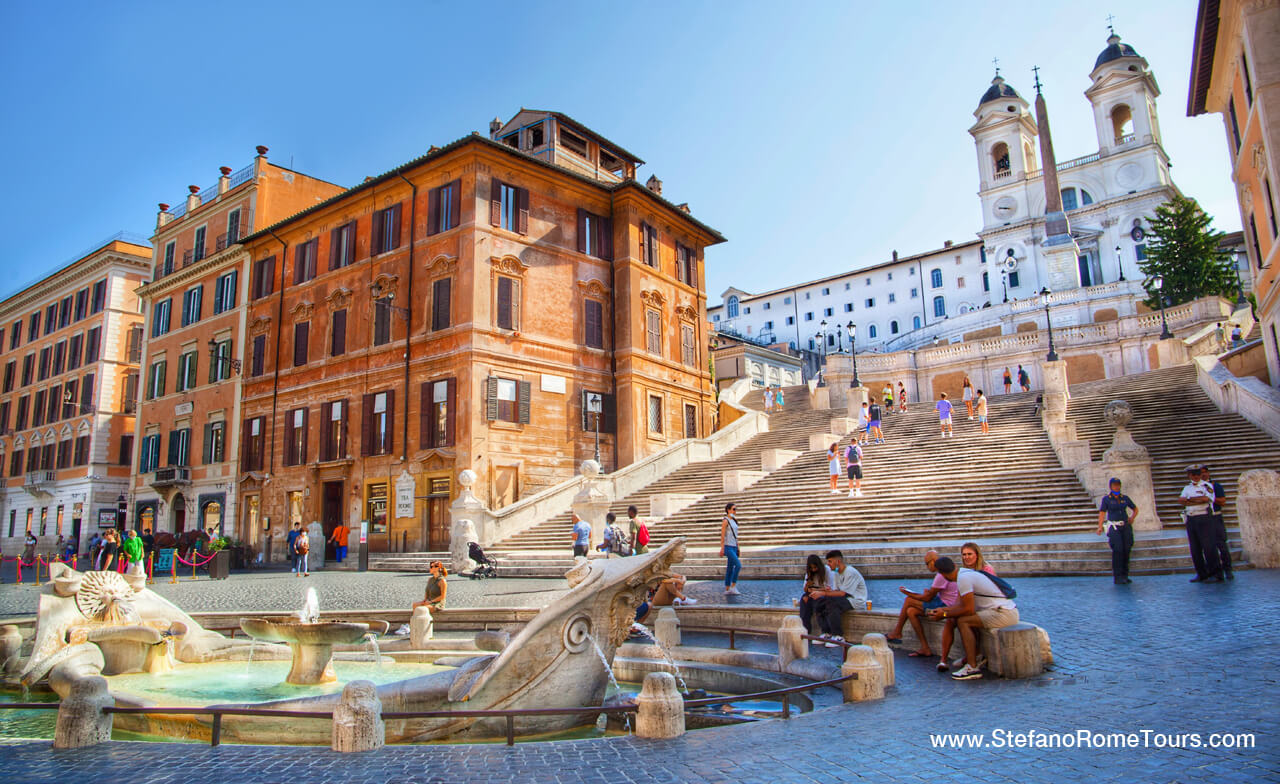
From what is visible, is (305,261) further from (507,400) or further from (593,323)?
(593,323)

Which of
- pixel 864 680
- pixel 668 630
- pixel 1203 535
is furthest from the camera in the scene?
pixel 1203 535

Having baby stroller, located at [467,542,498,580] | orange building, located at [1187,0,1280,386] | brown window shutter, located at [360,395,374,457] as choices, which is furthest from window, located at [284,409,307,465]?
orange building, located at [1187,0,1280,386]

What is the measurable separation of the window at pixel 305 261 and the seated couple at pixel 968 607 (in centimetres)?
3034

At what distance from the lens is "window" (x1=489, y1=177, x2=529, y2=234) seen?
93.3 feet

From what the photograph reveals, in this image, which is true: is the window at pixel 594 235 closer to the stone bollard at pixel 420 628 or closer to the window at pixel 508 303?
the window at pixel 508 303

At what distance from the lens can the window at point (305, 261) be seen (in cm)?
3272

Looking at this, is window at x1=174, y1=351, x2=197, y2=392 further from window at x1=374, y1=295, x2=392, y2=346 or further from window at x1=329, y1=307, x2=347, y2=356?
window at x1=374, y1=295, x2=392, y2=346

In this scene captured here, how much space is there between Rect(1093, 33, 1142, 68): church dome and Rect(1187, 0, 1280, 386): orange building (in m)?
54.3

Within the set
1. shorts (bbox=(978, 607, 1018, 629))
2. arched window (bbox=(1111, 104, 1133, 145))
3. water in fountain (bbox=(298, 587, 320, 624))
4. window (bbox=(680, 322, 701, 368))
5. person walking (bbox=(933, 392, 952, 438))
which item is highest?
arched window (bbox=(1111, 104, 1133, 145))

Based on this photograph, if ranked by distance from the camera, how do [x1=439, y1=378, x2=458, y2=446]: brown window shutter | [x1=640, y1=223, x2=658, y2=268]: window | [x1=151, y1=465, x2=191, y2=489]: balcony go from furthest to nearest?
[x1=151, y1=465, x2=191, y2=489]: balcony < [x1=640, y1=223, x2=658, y2=268]: window < [x1=439, y1=378, x2=458, y2=446]: brown window shutter

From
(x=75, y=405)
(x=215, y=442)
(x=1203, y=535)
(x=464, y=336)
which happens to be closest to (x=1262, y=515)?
(x=1203, y=535)

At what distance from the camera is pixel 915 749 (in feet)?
15.2

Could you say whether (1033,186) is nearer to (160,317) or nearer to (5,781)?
(160,317)

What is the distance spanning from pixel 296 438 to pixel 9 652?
24340 millimetres
